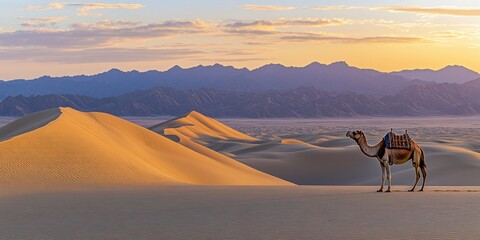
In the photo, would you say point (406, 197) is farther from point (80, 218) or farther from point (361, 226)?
point (80, 218)

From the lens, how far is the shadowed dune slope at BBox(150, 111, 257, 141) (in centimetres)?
8744

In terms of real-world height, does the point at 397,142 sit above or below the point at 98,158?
above

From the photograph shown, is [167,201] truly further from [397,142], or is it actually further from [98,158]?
[98,158]

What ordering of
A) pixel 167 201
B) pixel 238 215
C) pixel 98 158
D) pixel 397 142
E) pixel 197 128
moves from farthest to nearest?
pixel 197 128, pixel 98 158, pixel 397 142, pixel 167 201, pixel 238 215

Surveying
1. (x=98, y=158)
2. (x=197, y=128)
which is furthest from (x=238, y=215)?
(x=197, y=128)

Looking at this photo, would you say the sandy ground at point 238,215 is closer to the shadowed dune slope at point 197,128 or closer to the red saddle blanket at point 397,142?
the red saddle blanket at point 397,142

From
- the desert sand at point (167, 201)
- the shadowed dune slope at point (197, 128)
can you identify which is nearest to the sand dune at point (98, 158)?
the desert sand at point (167, 201)

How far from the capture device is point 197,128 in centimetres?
9544

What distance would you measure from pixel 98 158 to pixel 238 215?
12245 millimetres

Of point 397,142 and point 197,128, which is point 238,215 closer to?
point 397,142

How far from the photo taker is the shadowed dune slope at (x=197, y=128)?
87.4m

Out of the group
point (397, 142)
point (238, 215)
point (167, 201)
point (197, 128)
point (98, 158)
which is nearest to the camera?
point (238, 215)

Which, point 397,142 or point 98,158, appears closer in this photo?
point 397,142

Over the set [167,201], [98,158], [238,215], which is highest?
[98,158]
